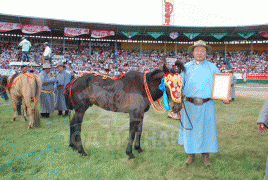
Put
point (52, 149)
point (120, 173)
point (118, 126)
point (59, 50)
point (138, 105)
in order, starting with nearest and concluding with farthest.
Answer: point (120, 173)
point (138, 105)
point (52, 149)
point (118, 126)
point (59, 50)

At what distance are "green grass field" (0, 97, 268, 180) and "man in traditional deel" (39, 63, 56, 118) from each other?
3.04 feet

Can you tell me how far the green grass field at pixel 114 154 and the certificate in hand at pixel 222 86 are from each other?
1274 mm

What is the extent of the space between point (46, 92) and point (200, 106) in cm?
535

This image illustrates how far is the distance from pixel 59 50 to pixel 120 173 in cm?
2635

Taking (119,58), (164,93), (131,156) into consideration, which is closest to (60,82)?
(131,156)

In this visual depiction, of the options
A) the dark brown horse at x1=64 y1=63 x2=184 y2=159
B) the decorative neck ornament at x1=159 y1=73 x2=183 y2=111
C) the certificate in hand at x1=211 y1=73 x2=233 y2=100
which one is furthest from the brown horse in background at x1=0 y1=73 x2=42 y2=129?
the certificate in hand at x1=211 y1=73 x2=233 y2=100

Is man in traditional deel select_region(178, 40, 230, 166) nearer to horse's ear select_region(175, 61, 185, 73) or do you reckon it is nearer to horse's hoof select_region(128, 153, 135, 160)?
horse's ear select_region(175, 61, 185, 73)

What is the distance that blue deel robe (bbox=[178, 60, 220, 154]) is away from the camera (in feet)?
9.43

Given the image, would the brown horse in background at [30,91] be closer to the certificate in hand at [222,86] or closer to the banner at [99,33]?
the certificate in hand at [222,86]

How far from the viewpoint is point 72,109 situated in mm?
3855

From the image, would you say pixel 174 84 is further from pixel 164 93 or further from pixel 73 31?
pixel 73 31

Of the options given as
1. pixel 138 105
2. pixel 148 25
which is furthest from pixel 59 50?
pixel 138 105

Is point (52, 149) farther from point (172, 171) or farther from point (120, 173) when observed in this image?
point (172, 171)

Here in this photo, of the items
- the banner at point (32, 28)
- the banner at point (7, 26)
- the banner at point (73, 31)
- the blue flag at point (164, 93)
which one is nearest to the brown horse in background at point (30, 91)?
the blue flag at point (164, 93)
